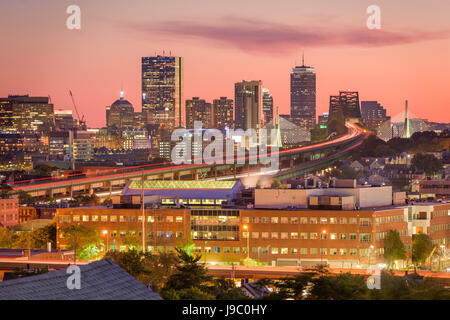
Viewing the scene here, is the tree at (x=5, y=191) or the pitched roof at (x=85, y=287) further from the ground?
the pitched roof at (x=85, y=287)

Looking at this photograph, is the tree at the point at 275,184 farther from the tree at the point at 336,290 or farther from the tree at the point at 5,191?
the tree at the point at 336,290

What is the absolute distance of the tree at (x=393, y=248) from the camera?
50.3 meters

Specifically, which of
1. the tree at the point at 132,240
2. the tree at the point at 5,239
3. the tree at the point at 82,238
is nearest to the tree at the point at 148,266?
the tree at the point at 82,238

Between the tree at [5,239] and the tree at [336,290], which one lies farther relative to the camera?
the tree at [5,239]

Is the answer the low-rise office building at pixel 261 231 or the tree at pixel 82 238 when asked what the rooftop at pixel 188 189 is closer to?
the low-rise office building at pixel 261 231

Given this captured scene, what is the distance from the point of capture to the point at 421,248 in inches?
2074

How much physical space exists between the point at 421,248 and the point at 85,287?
130 feet

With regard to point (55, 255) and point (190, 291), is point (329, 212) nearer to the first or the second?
point (55, 255)

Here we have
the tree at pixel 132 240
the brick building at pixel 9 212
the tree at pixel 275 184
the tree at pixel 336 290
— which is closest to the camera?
the tree at pixel 336 290

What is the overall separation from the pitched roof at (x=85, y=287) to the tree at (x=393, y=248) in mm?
35350

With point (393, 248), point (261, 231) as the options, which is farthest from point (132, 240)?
point (393, 248)

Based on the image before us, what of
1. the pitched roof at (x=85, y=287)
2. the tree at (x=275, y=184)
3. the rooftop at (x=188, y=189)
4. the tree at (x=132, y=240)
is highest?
the pitched roof at (x=85, y=287)

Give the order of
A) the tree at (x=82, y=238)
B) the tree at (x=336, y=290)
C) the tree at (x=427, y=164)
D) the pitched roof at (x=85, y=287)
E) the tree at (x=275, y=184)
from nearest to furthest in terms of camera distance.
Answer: the pitched roof at (x=85, y=287)
the tree at (x=336, y=290)
the tree at (x=82, y=238)
the tree at (x=275, y=184)
the tree at (x=427, y=164)
